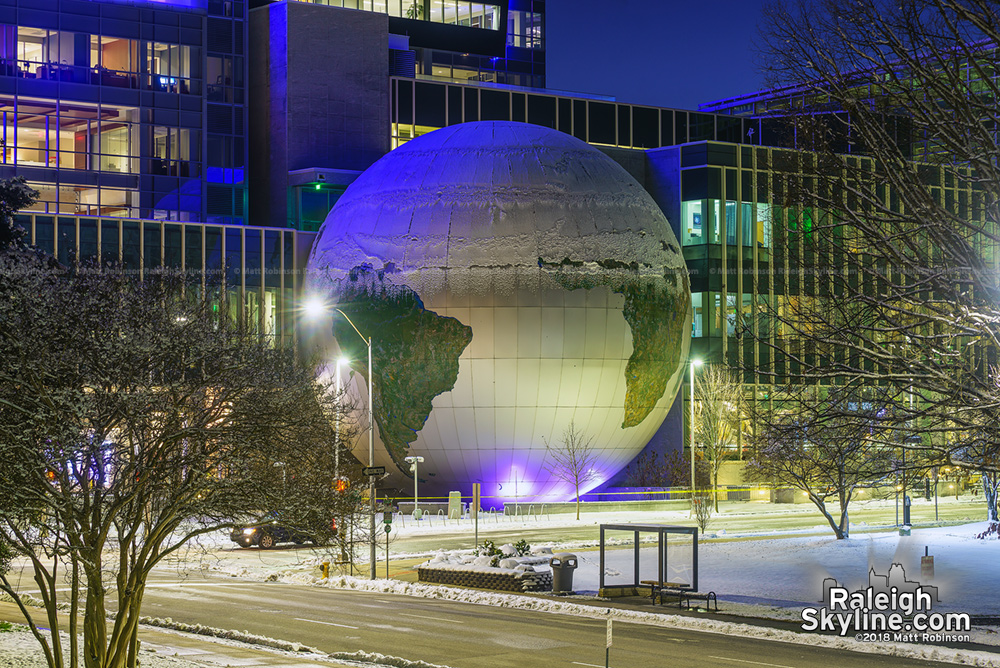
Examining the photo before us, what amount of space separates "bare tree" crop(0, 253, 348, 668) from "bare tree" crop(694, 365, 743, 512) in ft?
166

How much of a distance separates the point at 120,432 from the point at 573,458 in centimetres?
3693

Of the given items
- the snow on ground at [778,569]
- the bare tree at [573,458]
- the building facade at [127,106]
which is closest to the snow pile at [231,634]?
the snow on ground at [778,569]

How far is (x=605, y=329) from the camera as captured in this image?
51.4 m

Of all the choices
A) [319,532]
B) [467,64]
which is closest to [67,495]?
[319,532]

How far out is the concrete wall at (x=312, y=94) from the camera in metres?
69.2

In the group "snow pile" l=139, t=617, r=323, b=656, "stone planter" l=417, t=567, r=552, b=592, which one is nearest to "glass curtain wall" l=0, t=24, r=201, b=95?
"stone planter" l=417, t=567, r=552, b=592

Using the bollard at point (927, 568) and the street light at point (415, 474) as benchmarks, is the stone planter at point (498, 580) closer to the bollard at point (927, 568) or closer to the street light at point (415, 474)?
the bollard at point (927, 568)

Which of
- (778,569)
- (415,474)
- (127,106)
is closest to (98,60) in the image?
(127,106)

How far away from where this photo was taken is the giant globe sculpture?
50.0 metres

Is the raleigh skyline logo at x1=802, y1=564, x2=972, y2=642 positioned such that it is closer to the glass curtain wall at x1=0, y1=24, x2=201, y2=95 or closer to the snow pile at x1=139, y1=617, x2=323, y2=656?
the snow pile at x1=139, y1=617, x2=323, y2=656

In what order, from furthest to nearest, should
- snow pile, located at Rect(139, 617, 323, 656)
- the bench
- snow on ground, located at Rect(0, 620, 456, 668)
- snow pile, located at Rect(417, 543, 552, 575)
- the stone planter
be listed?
snow pile, located at Rect(417, 543, 552, 575) < the stone planter < the bench < snow pile, located at Rect(139, 617, 323, 656) < snow on ground, located at Rect(0, 620, 456, 668)

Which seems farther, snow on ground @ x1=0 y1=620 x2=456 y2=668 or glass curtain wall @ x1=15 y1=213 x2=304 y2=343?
glass curtain wall @ x1=15 y1=213 x2=304 y2=343

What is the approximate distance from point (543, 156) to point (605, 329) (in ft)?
23.7

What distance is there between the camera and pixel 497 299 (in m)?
50.2
